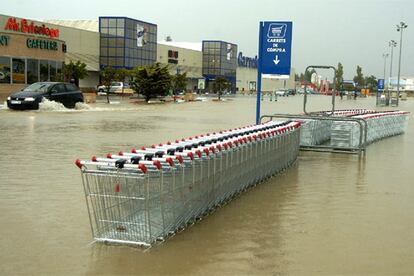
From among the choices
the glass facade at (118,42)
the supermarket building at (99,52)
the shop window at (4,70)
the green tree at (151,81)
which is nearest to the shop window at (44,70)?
the supermarket building at (99,52)

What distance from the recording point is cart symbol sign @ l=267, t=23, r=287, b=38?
13258mm

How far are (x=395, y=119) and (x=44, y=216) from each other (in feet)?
50.1

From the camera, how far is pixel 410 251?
566 centimetres

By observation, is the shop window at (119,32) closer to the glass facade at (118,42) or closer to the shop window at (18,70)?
the glass facade at (118,42)

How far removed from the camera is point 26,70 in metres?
37.8

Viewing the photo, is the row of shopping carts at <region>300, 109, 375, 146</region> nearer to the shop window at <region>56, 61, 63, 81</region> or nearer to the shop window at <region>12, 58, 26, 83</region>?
the shop window at <region>12, 58, 26, 83</region>

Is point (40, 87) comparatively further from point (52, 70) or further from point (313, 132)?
point (313, 132)

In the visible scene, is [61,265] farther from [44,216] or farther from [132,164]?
[44,216]

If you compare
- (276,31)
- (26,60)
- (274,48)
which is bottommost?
(274,48)

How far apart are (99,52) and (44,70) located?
26939 mm

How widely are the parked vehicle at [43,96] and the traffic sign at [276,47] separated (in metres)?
15.6

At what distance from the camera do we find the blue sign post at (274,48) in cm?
1321

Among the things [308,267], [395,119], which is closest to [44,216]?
[308,267]

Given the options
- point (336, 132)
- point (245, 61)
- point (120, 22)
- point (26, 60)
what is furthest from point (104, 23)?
point (336, 132)
